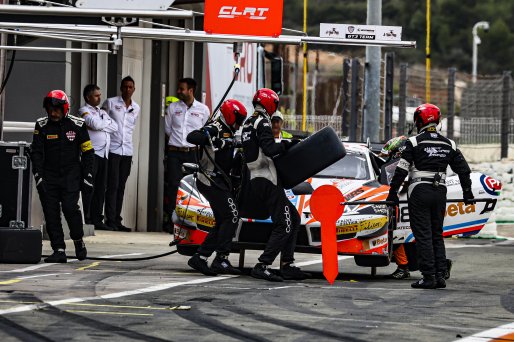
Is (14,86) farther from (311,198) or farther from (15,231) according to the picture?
(311,198)

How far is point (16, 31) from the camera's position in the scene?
14.7m

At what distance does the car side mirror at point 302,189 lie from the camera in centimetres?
1478

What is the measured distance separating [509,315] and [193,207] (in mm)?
4494

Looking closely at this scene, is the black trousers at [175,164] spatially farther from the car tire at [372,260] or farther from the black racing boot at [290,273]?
the black racing boot at [290,273]

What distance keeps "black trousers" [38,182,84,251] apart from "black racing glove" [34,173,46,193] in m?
0.03

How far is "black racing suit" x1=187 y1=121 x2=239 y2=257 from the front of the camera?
45.9ft

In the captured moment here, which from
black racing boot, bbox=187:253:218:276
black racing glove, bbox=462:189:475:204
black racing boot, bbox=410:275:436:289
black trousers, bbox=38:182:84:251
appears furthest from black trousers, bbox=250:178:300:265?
black trousers, bbox=38:182:84:251

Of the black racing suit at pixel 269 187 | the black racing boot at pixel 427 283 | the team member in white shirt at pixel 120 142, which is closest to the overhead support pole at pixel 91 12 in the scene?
the black racing suit at pixel 269 187

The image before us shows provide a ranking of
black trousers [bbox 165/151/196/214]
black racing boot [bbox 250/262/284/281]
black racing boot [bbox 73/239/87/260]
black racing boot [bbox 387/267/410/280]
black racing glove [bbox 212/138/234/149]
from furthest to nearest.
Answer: black trousers [bbox 165/151/196/214] < black racing boot [bbox 73/239/87/260] < black racing boot [bbox 387/267/410/280] < black racing glove [bbox 212/138/234/149] < black racing boot [bbox 250/262/284/281]

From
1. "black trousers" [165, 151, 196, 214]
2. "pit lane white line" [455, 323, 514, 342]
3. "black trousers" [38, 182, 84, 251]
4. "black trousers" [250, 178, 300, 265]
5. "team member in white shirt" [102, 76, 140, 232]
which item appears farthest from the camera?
"black trousers" [165, 151, 196, 214]

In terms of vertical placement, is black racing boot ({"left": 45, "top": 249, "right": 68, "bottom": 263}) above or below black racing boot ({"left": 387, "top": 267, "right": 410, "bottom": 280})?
above

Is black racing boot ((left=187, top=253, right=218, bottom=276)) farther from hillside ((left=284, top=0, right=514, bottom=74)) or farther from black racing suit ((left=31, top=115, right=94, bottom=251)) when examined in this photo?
hillside ((left=284, top=0, right=514, bottom=74))

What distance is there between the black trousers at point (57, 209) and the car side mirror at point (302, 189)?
228 centimetres

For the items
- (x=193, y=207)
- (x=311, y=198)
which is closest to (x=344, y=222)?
(x=311, y=198)
